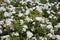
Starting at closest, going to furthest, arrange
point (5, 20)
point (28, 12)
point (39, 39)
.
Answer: point (39, 39)
point (5, 20)
point (28, 12)

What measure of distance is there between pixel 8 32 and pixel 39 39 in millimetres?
1297

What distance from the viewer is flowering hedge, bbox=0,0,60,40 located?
8.09 metres

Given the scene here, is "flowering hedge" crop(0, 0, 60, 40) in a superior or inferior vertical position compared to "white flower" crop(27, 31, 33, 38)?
superior

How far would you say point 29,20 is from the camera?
8781mm

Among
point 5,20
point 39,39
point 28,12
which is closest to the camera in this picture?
point 39,39

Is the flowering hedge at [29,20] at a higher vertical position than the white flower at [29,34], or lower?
higher

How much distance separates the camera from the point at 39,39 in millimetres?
7961

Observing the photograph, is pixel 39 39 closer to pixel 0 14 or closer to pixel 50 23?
pixel 50 23

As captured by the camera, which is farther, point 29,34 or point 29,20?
point 29,20

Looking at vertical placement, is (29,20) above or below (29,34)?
above

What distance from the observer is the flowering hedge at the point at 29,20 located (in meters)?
8.09

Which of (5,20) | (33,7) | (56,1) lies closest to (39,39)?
(5,20)

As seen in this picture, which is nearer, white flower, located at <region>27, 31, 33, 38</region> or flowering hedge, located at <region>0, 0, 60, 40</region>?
white flower, located at <region>27, 31, 33, 38</region>

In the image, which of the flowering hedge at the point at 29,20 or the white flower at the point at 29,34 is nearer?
the white flower at the point at 29,34
